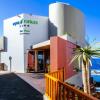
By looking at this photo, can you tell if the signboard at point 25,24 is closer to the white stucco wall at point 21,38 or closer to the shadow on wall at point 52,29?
the white stucco wall at point 21,38

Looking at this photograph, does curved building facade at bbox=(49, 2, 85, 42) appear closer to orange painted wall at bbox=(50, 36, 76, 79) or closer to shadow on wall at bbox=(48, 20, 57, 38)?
shadow on wall at bbox=(48, 20, 57, 38)

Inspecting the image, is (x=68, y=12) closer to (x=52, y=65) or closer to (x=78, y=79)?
(x=78, y=79)

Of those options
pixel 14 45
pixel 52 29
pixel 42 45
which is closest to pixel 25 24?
pixel 14 45

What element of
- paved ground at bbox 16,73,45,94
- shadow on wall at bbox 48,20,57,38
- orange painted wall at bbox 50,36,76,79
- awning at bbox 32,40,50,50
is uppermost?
shadow on wall at bbox 48,20,57,38

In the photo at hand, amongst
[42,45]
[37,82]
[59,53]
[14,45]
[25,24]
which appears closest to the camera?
[59,53]

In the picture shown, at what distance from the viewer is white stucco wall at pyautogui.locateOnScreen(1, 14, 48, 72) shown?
27.8 meters

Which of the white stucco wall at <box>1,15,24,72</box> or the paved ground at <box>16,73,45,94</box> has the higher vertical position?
the white stucco wall at <box>1,15,24,72</box>

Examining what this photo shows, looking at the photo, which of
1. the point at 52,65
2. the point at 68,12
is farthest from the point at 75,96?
the point at 68,12

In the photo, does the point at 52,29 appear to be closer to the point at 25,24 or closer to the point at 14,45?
the point at 25,24

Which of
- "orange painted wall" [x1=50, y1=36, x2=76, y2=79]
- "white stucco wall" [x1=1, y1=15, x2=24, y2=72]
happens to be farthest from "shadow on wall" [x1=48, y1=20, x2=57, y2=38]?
"orange painted wall" [x1=50, y1=36, x2=76, y2=79]

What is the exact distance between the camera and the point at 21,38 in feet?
91.2

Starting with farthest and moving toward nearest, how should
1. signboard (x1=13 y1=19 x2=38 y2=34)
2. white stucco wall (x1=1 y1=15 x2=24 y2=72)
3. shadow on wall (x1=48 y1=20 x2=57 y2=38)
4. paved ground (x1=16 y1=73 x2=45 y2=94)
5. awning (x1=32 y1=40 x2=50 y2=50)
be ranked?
shadow on wall (x1=48 y1=20 x2=57 y2=38) < white stucco wall (x1=1 y1=15 x2=24 y2=72) < signboard (x1=13 y1=19 x2=38 y2=34) < awning (x1=32 y1=40 x2=50 y2=50) < paved ground (x1=16 y1=73 x2=45 y2=94)

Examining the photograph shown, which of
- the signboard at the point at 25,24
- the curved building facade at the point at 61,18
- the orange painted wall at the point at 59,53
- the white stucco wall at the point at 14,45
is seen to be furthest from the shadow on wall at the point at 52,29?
the orange painted wall at the point at 59,53

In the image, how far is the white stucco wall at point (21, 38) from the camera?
27.8 metres
